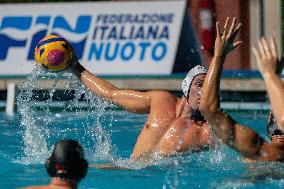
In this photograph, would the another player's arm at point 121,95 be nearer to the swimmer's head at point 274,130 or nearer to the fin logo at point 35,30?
the swimmer's head at point 274,130

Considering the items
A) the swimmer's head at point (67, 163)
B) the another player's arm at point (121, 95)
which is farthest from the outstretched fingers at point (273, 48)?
the another player's arm at point (121, 95)

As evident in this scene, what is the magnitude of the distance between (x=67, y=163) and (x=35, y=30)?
7.04m

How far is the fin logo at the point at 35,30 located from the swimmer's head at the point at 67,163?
6.76 meters

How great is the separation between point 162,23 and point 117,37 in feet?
1.86

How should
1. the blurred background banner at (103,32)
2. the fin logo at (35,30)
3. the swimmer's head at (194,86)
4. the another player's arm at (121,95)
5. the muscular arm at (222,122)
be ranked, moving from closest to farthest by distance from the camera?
the muscular arm at (222,122) < the swimmer's head at (194,86) < the another player's arm at (121,95) < the blurred background banner at (103,32) < the fin logo at (35,30)

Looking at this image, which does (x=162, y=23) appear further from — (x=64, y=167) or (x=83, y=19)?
(x=64, y=167)

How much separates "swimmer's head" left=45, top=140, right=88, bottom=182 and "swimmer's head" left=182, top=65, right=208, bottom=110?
191 centimetres

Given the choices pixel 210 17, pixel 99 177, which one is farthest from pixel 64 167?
pixel 210 17

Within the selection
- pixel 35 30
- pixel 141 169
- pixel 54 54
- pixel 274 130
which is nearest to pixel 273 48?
pixel 274 130

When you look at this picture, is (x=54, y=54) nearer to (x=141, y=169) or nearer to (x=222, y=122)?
(x=141, y=169)

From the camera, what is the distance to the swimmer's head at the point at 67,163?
10.9ft

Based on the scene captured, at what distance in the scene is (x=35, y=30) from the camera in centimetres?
1020

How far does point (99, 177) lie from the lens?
527 cm

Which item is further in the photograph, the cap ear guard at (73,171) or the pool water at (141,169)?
the pool water at (141,169)
